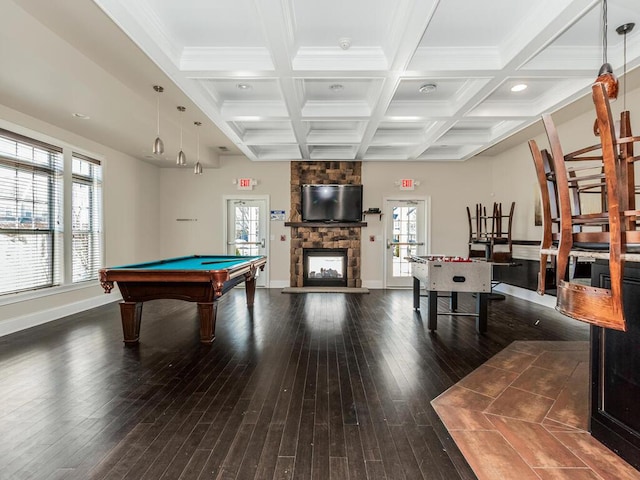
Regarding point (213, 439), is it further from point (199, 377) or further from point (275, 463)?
point (199, 377)

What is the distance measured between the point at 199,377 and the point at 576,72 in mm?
4689

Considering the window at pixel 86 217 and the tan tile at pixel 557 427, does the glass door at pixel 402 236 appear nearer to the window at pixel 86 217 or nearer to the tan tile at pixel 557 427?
the tan tile at pixel 557 427

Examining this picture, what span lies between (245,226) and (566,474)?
21.4 feet

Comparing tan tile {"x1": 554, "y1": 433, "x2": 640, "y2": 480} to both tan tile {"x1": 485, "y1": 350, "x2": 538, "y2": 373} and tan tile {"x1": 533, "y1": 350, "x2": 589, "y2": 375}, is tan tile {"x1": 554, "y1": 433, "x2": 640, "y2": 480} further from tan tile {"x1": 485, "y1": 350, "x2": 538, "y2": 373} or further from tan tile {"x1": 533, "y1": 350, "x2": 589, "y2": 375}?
tan tile {"x1": 533, "y1": 350, "x2": 589, "y2": 375}

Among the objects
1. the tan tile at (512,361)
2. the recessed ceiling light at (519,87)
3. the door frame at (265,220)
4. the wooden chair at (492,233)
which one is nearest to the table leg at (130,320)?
the tan tile at (512,361)

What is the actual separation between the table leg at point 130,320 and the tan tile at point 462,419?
10.1ft

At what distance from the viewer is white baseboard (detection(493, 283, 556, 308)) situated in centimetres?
522

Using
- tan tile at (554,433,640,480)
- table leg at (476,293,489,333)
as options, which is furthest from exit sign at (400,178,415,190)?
tan tile at (554,433,640,480)

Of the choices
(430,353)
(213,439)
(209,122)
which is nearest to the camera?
(213,439)

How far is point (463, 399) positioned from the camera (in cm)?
227

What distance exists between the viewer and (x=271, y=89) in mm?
4090

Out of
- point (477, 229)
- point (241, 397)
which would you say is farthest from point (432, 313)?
point (477, 229)

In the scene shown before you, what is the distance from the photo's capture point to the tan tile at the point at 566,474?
1523mm

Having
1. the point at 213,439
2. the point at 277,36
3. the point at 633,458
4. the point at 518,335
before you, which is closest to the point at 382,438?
the point at 213,439
